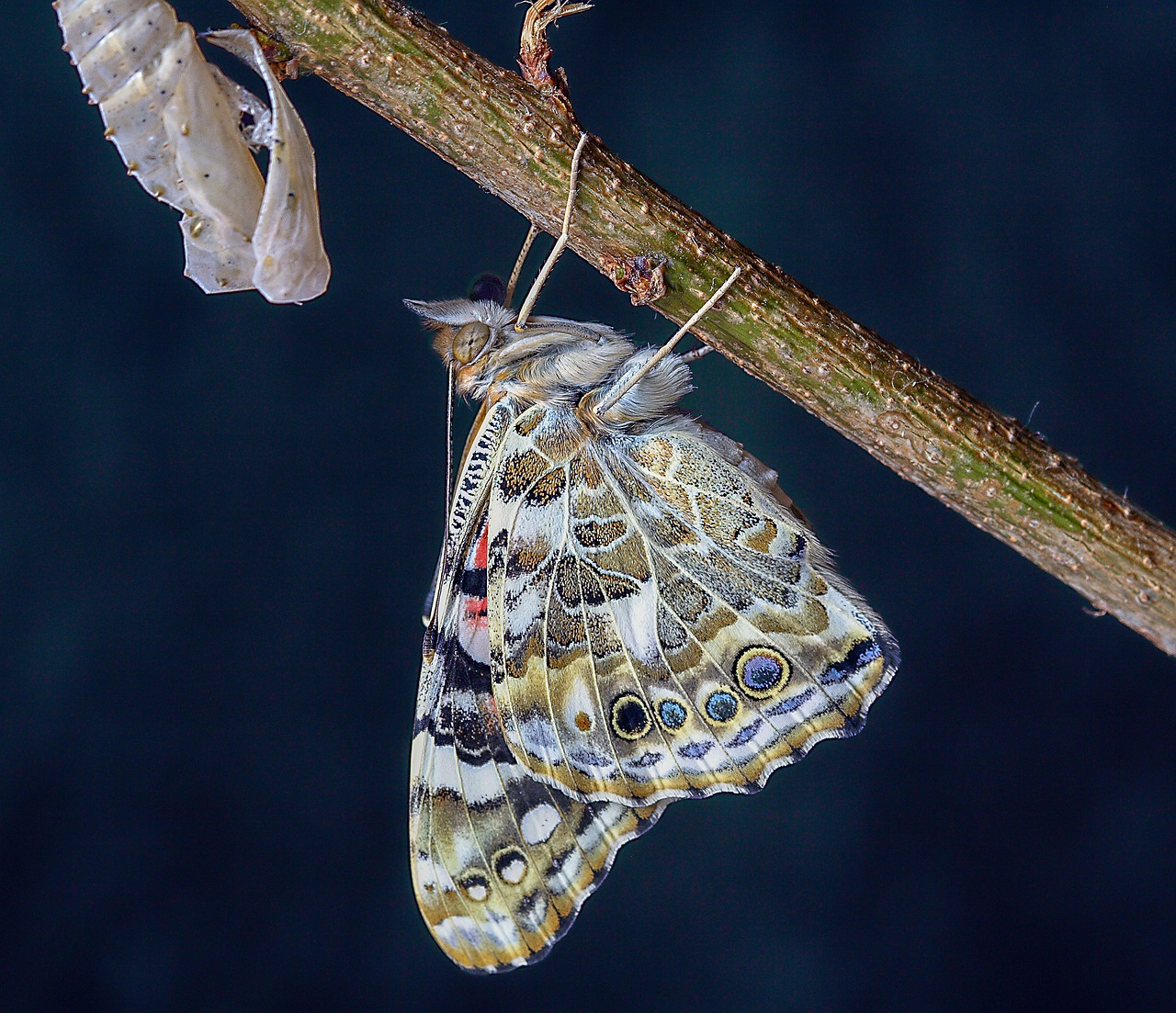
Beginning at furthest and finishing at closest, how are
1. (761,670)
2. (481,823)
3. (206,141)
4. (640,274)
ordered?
1. (481,823)
2. (761,670)
3. (640,274)
4. (206,141)

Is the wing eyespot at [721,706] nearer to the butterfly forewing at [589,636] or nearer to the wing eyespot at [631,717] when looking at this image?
the butterfly forewing at [589,636]

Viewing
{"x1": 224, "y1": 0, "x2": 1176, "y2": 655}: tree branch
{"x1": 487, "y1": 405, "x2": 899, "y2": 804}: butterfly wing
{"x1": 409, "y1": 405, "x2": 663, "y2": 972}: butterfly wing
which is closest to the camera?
{"x1": 224, "y1": 0, "x2": 1176, "y2": 655}: tree branch

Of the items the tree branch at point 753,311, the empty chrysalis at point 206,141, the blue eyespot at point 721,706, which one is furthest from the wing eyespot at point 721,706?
the empty chrysalis at point 206,141

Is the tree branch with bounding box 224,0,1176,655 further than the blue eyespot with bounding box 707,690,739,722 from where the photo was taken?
No

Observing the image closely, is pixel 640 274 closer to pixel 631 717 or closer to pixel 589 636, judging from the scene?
pixel 589 636

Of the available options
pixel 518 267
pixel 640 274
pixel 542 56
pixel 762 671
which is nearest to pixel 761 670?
pixel 762 671

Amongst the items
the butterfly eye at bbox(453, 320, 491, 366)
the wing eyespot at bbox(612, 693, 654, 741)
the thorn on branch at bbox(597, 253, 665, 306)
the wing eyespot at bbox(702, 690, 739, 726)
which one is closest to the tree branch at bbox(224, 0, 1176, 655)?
the thorn on branch at bbox(597, 253, 665, 306)

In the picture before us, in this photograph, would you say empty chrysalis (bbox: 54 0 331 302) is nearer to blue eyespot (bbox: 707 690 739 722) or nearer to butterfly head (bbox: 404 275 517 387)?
butterfly head (bbox: 404 275 517 387)

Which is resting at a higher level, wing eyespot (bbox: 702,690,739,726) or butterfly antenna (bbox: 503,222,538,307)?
butterfly antenna (bbox: 503,222,538,307)

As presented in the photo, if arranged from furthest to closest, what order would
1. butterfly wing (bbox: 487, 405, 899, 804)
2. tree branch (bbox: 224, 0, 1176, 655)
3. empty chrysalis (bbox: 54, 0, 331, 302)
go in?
1. butterfly wing (bbox: 487, 405, 899, 804)
2. tree branch (bbox: 224, 0, 1176, 655)
3. empty chrysalis (bbox: 54, 0, 331, 302)
